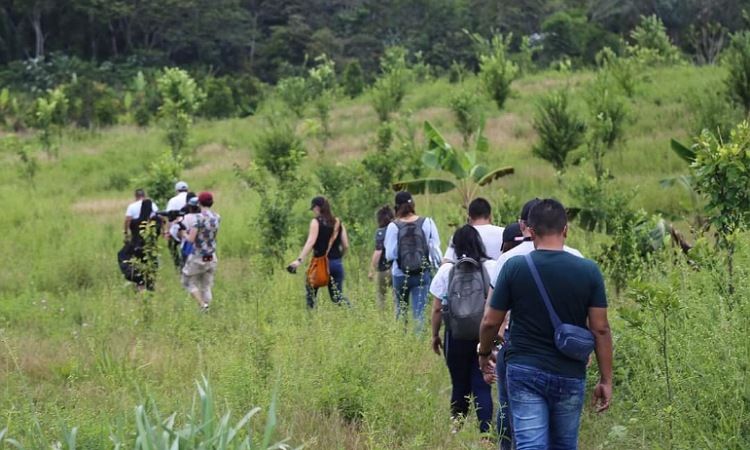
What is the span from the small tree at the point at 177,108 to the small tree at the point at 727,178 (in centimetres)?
1937

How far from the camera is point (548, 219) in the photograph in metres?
4.64

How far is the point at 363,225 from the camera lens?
14.3m

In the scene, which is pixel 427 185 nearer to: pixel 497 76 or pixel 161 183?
pixel 161 183

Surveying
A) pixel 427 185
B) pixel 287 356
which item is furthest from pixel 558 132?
pixel 287 356

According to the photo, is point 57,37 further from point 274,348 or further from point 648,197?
point 274,348

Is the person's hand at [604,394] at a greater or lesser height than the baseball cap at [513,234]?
lesser

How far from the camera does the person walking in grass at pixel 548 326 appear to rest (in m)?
4.57

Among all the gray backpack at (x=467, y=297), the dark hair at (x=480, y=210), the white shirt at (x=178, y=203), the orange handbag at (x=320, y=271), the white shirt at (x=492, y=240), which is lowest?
the orange handbag at (x=320, y=271)

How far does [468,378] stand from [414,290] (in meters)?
2.44

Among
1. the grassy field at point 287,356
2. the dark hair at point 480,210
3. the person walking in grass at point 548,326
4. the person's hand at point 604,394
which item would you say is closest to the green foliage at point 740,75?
the grassy field at point 287,356

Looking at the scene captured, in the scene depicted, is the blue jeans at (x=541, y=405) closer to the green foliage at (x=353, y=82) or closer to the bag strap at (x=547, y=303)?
the bag strap at (x=547, y=303)

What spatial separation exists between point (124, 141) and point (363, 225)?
20.2 metres

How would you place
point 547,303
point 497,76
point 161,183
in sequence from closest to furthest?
→ point 547,303 < point 161,183 < point 497,76

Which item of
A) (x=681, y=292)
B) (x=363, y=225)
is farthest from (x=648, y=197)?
(x=681, y=292)
